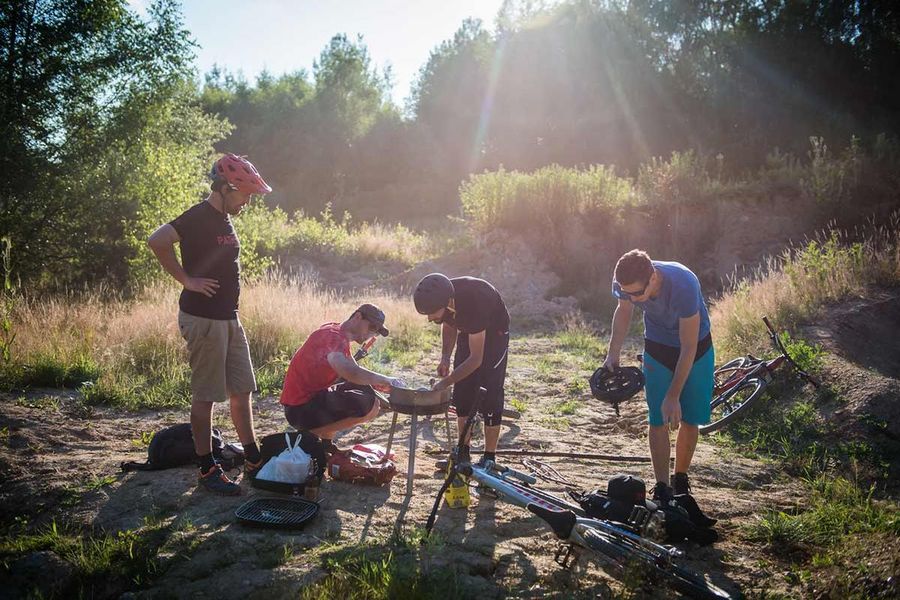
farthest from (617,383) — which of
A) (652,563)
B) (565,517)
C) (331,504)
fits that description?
(331,504)

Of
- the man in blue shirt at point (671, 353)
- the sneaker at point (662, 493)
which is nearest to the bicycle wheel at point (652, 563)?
the sneaker at point (662, 493)

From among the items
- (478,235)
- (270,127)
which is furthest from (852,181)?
(270,127)

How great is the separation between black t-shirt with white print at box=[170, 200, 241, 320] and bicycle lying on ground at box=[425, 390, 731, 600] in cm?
203

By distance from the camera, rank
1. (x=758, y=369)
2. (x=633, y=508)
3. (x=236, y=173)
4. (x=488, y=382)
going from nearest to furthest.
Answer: (x=633, y=508) → (x=236, y=173) → (x=488, y=382) → (x=758, y=369)

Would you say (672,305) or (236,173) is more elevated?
(236,173)

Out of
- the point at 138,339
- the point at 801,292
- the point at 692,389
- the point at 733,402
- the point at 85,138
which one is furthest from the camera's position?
the point at 85,138

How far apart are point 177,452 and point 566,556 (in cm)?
323

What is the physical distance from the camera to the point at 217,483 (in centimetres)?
475

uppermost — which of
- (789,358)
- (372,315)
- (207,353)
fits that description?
(372,315)

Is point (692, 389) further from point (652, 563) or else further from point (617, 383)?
point (652, 563)

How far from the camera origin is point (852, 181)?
52.5ft

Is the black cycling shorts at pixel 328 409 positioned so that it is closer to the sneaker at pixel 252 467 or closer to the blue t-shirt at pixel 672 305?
the sneaker at pixel 252 467

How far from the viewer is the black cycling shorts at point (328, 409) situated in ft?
17.0

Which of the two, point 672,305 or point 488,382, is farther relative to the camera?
point 488,382
